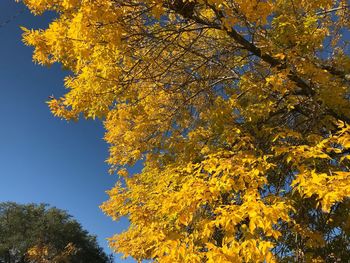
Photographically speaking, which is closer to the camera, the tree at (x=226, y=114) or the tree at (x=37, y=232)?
the tree at (x=226, y=114)

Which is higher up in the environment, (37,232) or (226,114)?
(37,232)

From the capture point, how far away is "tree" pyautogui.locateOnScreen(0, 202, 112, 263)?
34031mm

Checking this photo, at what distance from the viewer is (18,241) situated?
112ft

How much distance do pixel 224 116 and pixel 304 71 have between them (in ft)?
3.95

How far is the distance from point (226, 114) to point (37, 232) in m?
30.8

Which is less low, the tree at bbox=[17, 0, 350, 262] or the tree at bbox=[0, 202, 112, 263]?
the tree at bbox=[0, 202, 112, 263]

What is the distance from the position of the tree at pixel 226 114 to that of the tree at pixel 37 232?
1137 inches

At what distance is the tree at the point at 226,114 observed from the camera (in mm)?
4570

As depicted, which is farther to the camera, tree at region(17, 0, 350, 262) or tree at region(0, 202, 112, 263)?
tree at region(0, 202, 112, 263)

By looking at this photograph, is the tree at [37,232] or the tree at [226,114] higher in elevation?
the tree at [37,232]

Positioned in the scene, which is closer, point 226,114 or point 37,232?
point 226,114

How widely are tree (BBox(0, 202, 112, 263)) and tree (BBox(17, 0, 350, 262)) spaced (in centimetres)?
2888

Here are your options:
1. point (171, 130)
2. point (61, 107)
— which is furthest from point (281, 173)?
point (61, 107)

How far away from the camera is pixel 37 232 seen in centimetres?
3388
